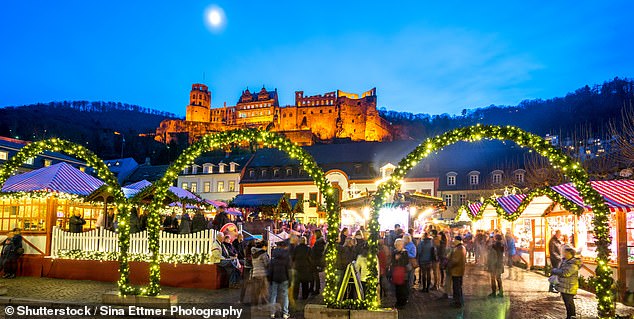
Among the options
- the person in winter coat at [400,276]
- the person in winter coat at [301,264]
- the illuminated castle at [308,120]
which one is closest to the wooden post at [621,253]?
the person in winter coat at [400,276]

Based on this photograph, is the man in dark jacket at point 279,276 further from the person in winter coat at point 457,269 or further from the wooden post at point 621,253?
the wooden post at point 621,253

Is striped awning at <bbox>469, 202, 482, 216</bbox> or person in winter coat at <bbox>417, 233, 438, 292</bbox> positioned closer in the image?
person in winter coat at <bbox>417, 233, 438, 292</bbox>

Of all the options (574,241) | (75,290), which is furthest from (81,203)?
(574,241)

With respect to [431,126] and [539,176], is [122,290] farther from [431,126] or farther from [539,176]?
[431,126]

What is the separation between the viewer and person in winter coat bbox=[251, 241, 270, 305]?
35.7ft

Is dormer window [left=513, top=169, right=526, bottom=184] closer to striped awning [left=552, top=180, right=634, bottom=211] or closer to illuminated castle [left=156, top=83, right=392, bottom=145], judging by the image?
striped awning [left=552, top=180, right=634, bottom=211]

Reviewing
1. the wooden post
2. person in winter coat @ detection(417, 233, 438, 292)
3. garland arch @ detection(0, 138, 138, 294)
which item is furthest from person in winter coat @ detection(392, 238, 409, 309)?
the wooden post

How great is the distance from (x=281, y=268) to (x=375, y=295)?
208 cm

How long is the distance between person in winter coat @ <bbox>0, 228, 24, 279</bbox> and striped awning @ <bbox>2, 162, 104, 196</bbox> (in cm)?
145

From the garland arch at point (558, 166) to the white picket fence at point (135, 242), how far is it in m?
6.23

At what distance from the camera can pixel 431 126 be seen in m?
131

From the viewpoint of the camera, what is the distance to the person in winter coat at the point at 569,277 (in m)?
10.2

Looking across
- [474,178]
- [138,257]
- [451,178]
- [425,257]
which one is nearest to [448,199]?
[451,178]

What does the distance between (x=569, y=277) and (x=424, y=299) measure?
13.6 feet
